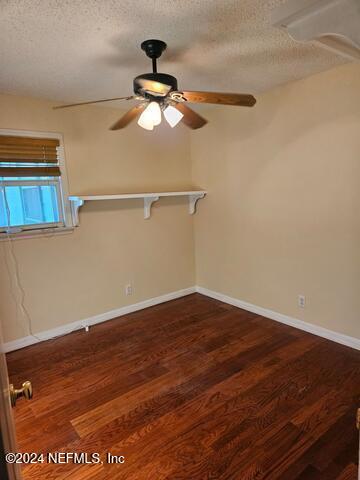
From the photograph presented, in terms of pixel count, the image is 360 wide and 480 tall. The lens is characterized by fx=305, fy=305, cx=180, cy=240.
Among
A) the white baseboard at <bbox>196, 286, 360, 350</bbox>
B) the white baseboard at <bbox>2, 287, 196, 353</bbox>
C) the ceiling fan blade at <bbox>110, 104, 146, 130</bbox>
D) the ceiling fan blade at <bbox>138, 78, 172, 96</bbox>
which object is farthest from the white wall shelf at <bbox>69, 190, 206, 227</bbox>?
the ceiling fan blade at <bbox>138, 78, 172, 96</bbox>

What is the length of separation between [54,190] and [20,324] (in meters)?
1.35

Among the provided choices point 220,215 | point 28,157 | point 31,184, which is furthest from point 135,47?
point 220,215

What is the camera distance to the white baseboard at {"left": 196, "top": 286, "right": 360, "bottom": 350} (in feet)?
9.00

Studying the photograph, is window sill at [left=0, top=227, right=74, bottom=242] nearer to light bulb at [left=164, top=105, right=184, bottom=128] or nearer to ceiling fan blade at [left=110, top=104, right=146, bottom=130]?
ceiling fan blade at [left=110, top=104, right=146, bottom=130]

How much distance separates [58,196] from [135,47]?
1.70 m

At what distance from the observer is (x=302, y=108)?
2770 mm

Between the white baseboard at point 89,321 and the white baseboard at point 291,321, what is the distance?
18.7 inches

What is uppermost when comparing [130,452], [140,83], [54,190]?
[140,83]

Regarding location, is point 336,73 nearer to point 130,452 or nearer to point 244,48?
point 244,48

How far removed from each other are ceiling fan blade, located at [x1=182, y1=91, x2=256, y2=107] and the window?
165 cm

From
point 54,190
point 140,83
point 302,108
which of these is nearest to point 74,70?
point 140,83

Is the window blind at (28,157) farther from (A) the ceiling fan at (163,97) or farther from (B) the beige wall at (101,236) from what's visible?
(A) the ceiling fan at (163,97)

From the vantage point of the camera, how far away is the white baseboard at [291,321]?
2744 millimetres

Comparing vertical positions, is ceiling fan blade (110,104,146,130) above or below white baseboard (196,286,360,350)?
above
